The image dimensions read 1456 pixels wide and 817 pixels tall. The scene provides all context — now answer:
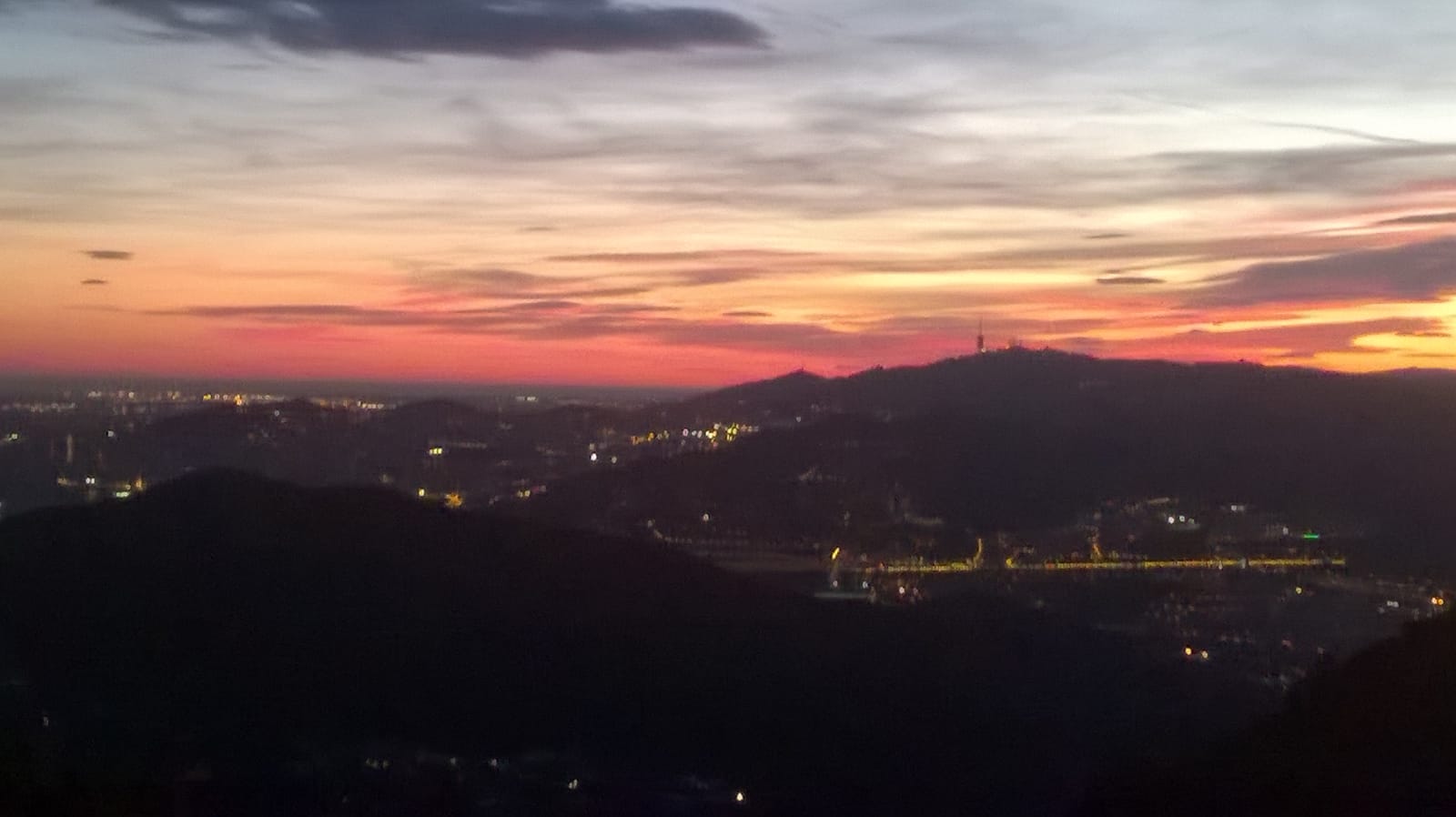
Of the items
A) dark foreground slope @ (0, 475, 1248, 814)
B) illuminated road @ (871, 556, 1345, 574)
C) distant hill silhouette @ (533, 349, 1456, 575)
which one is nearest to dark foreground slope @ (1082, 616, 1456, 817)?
dark foreground slope @ (0, 475, 1248, 814)

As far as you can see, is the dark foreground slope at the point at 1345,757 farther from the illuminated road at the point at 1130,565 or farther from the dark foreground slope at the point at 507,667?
the illuminated road at the point at 1130,565

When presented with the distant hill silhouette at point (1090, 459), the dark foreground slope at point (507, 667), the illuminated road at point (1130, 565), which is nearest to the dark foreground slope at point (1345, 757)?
the dark foreground slope at point (507, 667)

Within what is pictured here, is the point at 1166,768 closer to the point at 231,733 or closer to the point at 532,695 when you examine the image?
the point at 532,695

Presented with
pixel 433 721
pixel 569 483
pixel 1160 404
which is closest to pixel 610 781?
pixel 433 721

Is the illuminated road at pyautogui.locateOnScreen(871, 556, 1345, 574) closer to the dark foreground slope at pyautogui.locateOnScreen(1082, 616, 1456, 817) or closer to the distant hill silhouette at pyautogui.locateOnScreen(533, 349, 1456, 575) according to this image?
the distant hill silhouette at pyautogui.locateOnScreen(533, 349, 1456, 575)

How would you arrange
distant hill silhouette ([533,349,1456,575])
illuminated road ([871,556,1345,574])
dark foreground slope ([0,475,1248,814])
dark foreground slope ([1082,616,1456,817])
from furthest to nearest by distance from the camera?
distant hill silhouette ([533,349,1456,575]), illuminated road ([871,556,1345,574]), dark foreground slope ([0,475,1248,814]), dark foreground slope ([1082,616,1456,817])

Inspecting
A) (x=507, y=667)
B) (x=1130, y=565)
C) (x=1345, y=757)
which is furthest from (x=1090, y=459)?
(x=1345, y=757)
